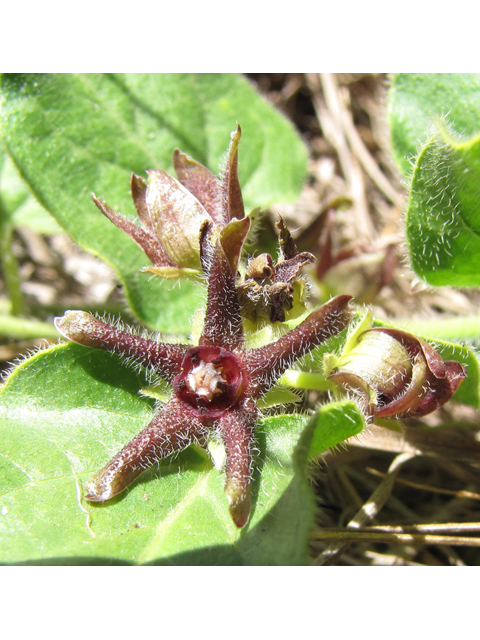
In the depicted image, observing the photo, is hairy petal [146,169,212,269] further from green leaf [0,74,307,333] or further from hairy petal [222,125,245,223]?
green leaf [0,74,307,333]

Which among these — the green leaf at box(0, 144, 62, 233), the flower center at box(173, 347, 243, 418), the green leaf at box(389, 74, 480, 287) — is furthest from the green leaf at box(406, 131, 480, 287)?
the green leaf at box(0, 144, 62, 233)

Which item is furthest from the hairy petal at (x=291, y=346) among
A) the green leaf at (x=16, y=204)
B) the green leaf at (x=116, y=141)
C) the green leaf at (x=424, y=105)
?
the green leaf at (x=16, y=204)

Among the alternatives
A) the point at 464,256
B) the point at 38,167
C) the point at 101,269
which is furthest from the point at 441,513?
the point at 101,269

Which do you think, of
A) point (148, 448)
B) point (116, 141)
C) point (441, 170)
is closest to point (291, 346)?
point (148, 448)

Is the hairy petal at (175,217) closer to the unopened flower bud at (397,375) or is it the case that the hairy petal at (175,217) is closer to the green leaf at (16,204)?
the unopened flower bud at (397,375)

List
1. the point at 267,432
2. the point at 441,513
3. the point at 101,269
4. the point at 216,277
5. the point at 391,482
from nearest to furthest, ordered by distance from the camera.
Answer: the point at 216,277 → the point at 267,432 → the point at 391,482 → the point at 441,513 → the point at 101,269

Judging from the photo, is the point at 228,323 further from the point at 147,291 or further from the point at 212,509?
the point at 147,291

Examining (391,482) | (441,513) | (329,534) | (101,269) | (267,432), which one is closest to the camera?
(267,432)
